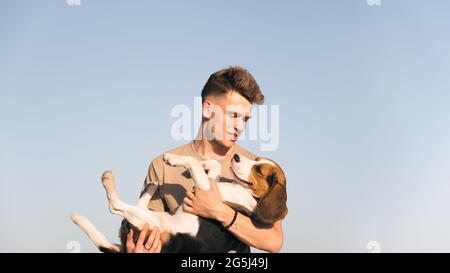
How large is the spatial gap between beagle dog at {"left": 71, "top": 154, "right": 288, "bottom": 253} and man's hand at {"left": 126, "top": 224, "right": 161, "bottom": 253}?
2 centimetres

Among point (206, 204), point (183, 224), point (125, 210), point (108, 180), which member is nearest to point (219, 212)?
point (206, 204)

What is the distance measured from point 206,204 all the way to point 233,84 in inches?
25.1

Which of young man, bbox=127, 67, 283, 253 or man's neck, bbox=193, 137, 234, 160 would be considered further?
man's neck, bbox=193, 137, 234, 160

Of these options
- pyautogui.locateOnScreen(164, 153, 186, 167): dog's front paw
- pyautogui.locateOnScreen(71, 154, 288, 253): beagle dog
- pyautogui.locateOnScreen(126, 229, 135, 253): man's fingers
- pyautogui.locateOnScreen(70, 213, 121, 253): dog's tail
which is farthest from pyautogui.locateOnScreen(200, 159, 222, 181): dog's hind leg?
pyautogui.locateOnScreen(70, 213, 121, 253): dog's tail

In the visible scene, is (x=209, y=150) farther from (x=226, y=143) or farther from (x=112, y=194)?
(x=112, y=194)

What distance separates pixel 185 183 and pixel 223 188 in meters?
0.20

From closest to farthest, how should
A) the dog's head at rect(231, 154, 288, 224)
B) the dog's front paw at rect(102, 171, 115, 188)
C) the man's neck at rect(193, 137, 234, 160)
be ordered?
the dog's front paw at rect(102, 171, 115, 188) → the dog's head at rect(231, 154, 288, 224) → the man's neck at rect(193, 137, 234, 160)

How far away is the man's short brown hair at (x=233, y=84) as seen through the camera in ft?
7.88

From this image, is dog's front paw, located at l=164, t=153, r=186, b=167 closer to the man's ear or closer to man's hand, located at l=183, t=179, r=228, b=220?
man's hand, located at l=183, t=179, r=228, b=220

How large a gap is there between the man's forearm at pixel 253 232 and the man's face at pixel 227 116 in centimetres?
38

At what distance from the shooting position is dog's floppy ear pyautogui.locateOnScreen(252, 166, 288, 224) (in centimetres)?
235
